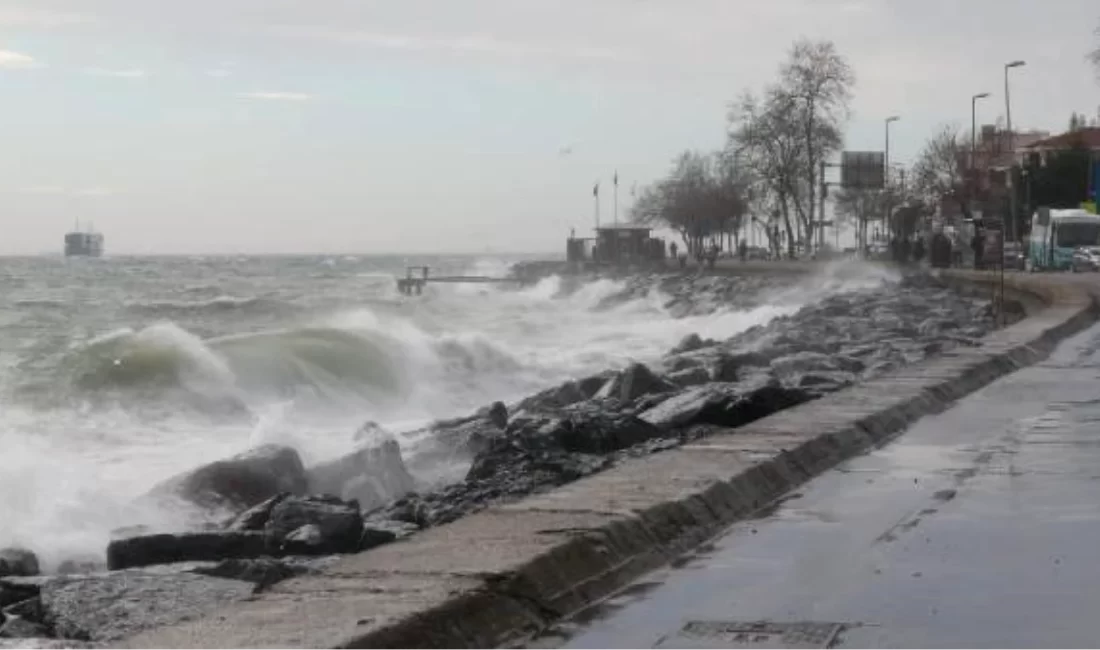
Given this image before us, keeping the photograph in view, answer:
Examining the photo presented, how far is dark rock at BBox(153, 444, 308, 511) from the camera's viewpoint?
13789 mm

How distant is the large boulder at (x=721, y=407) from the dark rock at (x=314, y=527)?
550cm

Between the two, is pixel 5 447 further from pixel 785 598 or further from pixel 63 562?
pixel 785 598

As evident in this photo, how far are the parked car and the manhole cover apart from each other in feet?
207

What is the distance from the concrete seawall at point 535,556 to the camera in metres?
6.28

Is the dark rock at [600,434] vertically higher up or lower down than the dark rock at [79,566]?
higher up

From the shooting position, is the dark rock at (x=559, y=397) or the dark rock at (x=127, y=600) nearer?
the dark rock at (x=127, y=600)

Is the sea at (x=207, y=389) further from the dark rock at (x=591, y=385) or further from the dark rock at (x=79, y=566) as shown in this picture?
the dark rock at (x=591, y=385)

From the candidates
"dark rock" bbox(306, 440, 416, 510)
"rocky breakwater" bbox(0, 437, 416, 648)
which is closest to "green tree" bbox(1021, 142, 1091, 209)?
"dark rock" bbox(306, 440, 416, 510)

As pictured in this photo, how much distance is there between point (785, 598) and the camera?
727 cm

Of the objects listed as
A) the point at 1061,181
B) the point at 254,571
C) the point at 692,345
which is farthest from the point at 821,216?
the point at 254,571

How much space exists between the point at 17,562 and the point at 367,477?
434cm

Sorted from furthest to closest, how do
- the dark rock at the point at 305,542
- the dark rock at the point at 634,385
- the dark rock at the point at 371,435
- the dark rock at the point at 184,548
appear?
the dark rock at the point at 634,385 < the dark rock at the point at 371,435 < the dark rock at the point at 184,548 < the dark rock at the point at 305,542

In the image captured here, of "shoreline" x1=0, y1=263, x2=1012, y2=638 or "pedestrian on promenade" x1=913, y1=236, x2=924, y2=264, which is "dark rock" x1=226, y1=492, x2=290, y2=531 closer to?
"shoreline" x1=0, y1=263, x2=1012, y2=638

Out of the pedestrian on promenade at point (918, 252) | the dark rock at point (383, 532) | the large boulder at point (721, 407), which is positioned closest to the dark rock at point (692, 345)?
the large boulder at point (721, 407)
